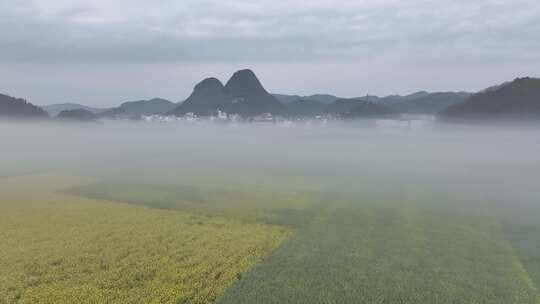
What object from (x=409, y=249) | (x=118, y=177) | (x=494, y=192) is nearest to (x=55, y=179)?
(x=118, y=177)

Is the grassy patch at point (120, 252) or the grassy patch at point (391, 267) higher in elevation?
the grassy patch at point (120, 252)

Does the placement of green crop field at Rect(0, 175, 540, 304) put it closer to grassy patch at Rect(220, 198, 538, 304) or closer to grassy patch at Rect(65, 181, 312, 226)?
grassy patch at Rect(220, 198, 538, 304)

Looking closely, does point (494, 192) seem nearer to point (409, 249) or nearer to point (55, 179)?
point (409, 249)

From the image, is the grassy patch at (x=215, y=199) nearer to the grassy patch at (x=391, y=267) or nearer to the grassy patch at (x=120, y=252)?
the grassy patch at (x=120, y=252)

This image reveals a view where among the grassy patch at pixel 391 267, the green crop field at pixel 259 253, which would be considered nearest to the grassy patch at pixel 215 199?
the green crop field at pixel 259 253

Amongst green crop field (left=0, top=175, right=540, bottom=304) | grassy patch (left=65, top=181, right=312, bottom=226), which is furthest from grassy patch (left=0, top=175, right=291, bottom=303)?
grassy patch (left=65, top=181, right=312, bottom=226)
